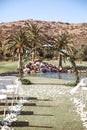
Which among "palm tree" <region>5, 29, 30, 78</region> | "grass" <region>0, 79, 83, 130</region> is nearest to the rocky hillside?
"palm tree" <region>5, 29, 30, 78</region>

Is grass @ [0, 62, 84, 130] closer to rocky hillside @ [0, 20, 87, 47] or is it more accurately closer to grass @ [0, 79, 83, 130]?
grass @ [0, 79, 83, 130]

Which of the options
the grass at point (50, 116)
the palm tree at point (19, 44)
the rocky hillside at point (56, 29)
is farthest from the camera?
the rocky hillside at point (56, 29)

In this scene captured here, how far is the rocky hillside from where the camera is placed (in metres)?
107

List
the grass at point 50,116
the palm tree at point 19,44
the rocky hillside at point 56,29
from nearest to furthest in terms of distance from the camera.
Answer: the grass at point 50,116
the palm tree at point 19,44
the rocky hillside at point 56,29

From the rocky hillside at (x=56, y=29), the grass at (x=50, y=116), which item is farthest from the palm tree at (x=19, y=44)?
the rocky hillside at (x=56, y=29)

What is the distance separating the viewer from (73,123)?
9.94 m

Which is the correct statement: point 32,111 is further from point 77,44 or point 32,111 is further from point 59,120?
point 77,44

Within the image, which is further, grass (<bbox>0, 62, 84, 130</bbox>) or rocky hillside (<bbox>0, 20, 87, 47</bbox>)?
rocky hillside (<bbox>0, 20, 87, 47</bbox>)

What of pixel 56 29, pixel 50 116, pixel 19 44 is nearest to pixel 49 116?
pixel 50 116

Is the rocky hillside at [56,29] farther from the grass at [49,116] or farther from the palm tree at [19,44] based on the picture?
the grass at [49,116]

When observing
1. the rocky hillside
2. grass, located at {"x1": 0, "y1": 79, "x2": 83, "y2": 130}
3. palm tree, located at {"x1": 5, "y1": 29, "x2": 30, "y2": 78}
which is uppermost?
the rocky hillside

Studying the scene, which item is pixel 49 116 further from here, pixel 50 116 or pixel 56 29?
pixel 56 29

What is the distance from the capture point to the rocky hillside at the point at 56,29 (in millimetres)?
107312

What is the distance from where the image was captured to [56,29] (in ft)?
397
